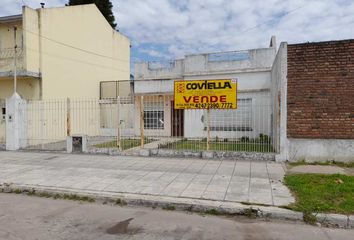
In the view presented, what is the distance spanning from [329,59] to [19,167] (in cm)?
1023

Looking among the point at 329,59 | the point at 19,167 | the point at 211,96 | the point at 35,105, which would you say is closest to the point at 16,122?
the point at 35,105

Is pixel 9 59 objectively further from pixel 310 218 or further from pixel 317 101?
pixel 310 218

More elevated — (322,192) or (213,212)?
(322,192)

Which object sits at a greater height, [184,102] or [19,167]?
[184,102]

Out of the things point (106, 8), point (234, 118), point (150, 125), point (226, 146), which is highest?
point (106, 8)

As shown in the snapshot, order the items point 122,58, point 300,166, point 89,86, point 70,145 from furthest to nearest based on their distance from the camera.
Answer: point 122,58
point 89,86
point 70,145
point 300,166

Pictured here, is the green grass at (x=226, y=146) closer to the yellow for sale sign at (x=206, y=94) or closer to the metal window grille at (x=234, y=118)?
the yellow for sale sign at (x=206, y=94)

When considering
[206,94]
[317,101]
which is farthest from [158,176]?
[317,101]

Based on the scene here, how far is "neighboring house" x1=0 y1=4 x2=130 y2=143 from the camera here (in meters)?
15.1

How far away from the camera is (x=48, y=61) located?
16.1m

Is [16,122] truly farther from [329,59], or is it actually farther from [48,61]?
[329,59]

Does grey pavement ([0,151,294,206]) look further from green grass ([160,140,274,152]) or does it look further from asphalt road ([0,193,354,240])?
green grass ([160,140,274,152])

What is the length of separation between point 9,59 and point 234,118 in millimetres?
11810

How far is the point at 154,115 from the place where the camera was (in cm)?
1633
